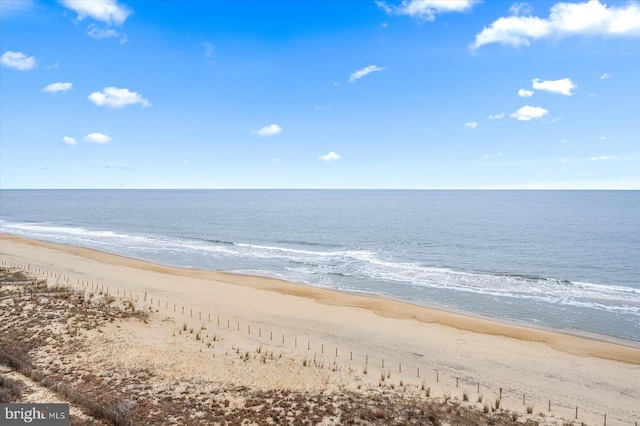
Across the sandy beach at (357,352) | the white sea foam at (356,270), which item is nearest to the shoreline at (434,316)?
the sandy beach at (357,352)

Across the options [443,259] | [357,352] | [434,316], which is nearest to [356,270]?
[443,259]

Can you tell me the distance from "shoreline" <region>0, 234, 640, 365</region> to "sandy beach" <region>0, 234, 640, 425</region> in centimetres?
14

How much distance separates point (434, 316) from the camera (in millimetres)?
33156

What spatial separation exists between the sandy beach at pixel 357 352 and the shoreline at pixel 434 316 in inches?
5.7

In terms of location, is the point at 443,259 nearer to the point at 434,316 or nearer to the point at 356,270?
the point at 356,270

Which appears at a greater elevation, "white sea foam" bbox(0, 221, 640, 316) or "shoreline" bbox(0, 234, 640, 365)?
"white sea foam" bbox(0, 221, 640, 316)

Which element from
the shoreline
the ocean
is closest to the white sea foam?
the ocean

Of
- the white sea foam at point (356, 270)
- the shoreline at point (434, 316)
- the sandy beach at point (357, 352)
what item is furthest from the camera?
the white sea foam at point (356, 270)

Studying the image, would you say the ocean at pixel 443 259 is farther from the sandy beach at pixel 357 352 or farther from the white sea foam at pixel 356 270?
the sandy beach at pixel 357 352

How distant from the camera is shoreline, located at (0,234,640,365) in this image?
27.1 meters

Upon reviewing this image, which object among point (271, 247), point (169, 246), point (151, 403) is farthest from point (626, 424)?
point (169, 246)

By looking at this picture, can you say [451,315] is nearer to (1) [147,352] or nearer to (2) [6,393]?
(1) [147,352]

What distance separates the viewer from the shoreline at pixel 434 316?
1069 inches

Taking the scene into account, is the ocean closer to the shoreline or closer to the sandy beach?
the shoreline
